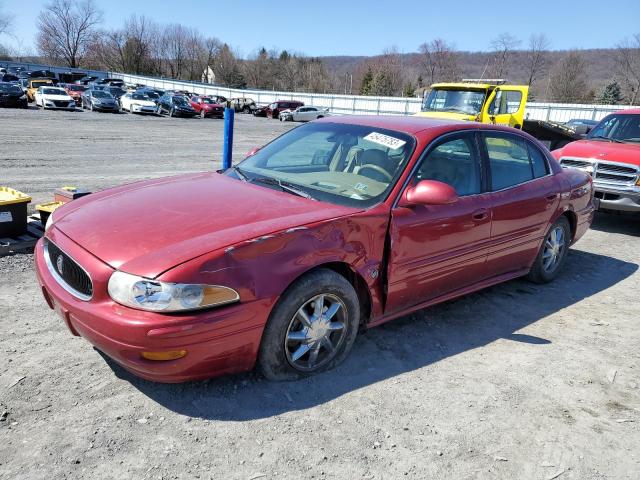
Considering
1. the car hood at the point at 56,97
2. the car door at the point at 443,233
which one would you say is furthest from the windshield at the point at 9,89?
the car door at the point at 443,233

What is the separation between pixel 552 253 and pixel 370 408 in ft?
10.4

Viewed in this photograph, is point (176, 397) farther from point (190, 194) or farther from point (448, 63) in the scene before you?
point (448, 63)

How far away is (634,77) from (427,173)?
62.6 meters

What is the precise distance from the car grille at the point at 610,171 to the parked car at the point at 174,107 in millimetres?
28726

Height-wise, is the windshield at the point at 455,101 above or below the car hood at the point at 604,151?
above

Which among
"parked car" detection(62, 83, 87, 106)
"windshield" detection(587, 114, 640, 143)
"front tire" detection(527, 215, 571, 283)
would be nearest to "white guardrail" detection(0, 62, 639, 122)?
"parked car" detection(62, 83, 87, 106)

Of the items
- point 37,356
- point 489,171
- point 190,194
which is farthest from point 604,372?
point 37,356

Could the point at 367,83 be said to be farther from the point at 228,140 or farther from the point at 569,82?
the point at 228,140

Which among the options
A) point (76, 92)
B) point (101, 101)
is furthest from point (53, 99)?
point (76, 92)

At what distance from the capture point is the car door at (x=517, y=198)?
422cm

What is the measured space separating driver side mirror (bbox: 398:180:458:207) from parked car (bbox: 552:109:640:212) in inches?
200

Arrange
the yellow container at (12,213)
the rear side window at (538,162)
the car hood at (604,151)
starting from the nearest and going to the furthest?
the rear side window at (538,162) < the yellow container at (12,213) < the car hood at (604,151)

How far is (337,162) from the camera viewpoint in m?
4.00

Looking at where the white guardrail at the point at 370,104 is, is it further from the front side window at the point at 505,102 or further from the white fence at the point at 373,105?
the front side window at the point at 505,102
